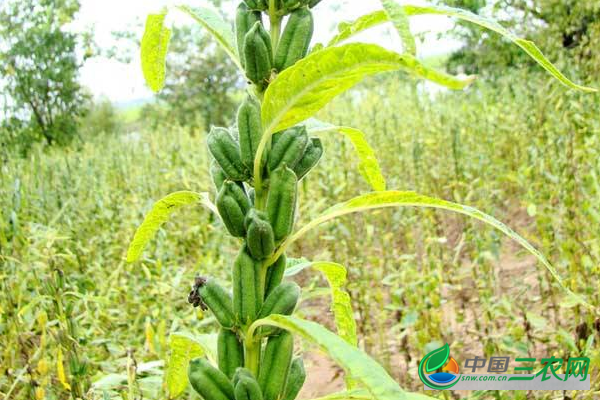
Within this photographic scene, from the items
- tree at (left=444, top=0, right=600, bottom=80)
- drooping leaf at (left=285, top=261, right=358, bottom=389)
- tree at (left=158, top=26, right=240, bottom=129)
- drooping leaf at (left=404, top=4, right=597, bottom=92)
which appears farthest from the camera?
tree at (left=158, top=26, right=240, bottom=129)

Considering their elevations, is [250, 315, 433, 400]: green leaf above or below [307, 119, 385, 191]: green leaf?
below

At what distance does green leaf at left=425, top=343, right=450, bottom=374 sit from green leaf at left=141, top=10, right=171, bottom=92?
3.65ft

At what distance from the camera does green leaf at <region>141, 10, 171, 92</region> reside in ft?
2.34

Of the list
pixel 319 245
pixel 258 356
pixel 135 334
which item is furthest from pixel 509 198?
pixel 258 356

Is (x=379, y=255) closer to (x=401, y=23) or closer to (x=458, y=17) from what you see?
(x=458, y=17)

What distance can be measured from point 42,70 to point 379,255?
7659 mm

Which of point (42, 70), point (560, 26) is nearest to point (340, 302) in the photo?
point (560, 26)

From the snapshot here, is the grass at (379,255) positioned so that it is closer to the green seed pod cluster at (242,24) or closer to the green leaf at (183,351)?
the green leaf at (183,351)

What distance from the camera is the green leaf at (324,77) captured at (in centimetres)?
47

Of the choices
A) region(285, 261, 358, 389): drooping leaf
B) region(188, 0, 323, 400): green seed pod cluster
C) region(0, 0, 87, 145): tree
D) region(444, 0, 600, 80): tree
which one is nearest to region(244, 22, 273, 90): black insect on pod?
region(188, 0, 323, 400): green seed pod cluster

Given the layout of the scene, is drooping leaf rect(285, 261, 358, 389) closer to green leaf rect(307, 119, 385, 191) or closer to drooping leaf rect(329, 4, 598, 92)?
green leaf rect(307, 119, 385, 191)

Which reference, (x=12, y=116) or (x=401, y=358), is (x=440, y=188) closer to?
(x=401, y=358)

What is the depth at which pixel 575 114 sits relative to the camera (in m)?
2.54

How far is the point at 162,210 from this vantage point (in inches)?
29.3
